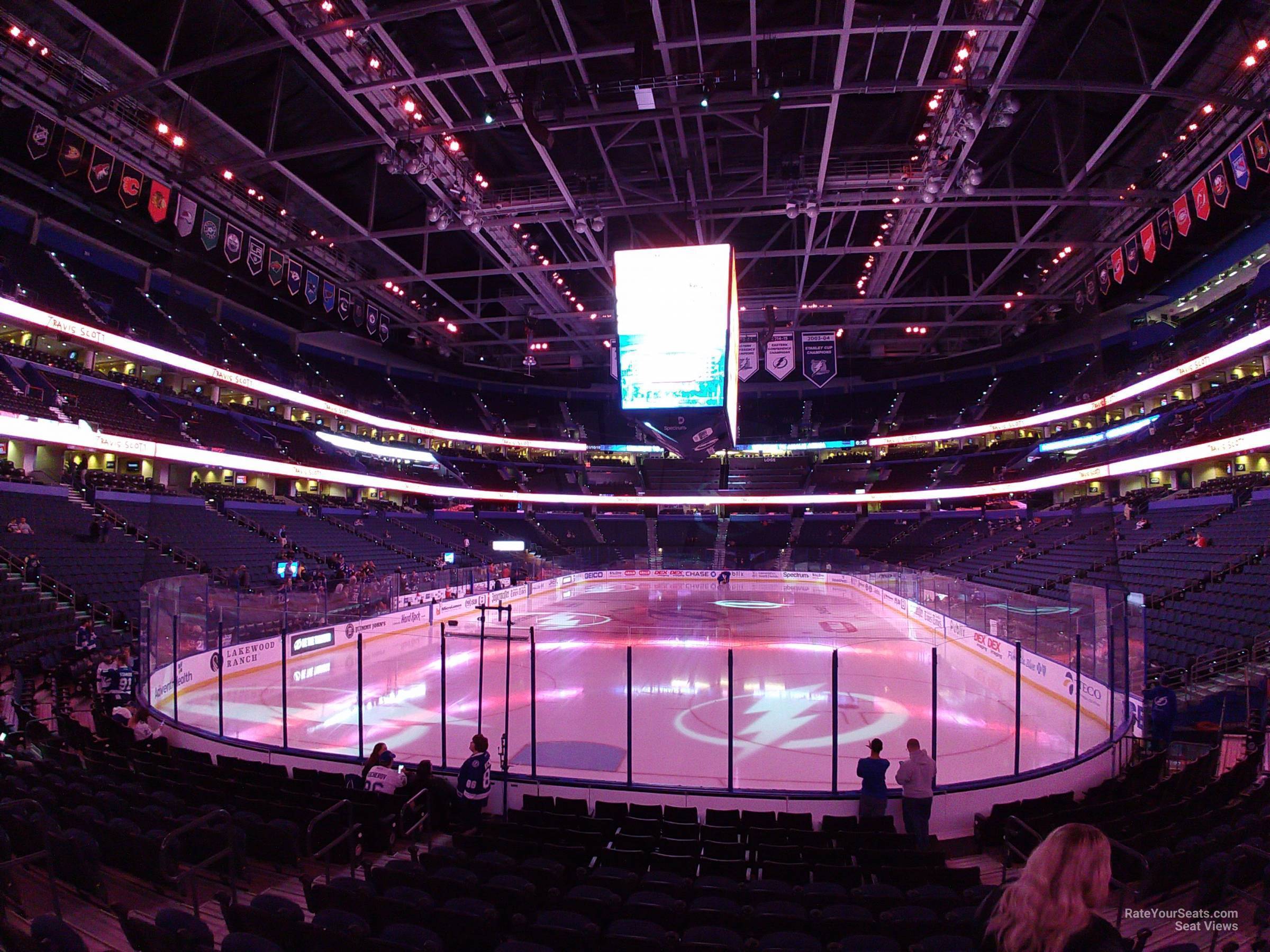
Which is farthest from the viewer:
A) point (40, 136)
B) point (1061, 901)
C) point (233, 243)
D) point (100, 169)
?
point (233, 243)

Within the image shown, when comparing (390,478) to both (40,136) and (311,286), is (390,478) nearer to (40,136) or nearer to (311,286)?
(311,286)

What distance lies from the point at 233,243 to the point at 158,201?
2579mm

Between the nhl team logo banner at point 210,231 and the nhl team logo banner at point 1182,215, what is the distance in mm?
25471

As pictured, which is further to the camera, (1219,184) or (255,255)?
(255,255)

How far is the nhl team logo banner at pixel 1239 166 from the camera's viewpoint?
46.4ft

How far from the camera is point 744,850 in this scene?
A: 6324 mm

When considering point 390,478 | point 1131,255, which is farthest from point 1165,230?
point 390,478

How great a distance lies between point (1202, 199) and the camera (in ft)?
52.9

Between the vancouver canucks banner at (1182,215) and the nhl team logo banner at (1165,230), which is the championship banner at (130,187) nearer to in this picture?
the vancouver canucks banner at (1182,215)

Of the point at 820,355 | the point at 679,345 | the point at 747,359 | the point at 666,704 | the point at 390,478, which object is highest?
the point at 747,359

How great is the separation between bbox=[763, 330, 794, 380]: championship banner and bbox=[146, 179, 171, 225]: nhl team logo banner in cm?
1763

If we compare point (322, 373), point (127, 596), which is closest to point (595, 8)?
point (127, 596)

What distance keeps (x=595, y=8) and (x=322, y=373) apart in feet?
112

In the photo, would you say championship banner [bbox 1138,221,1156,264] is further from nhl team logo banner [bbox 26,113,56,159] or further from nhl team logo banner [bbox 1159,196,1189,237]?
nhl team logo banner [bbox 26,113,56,159]
